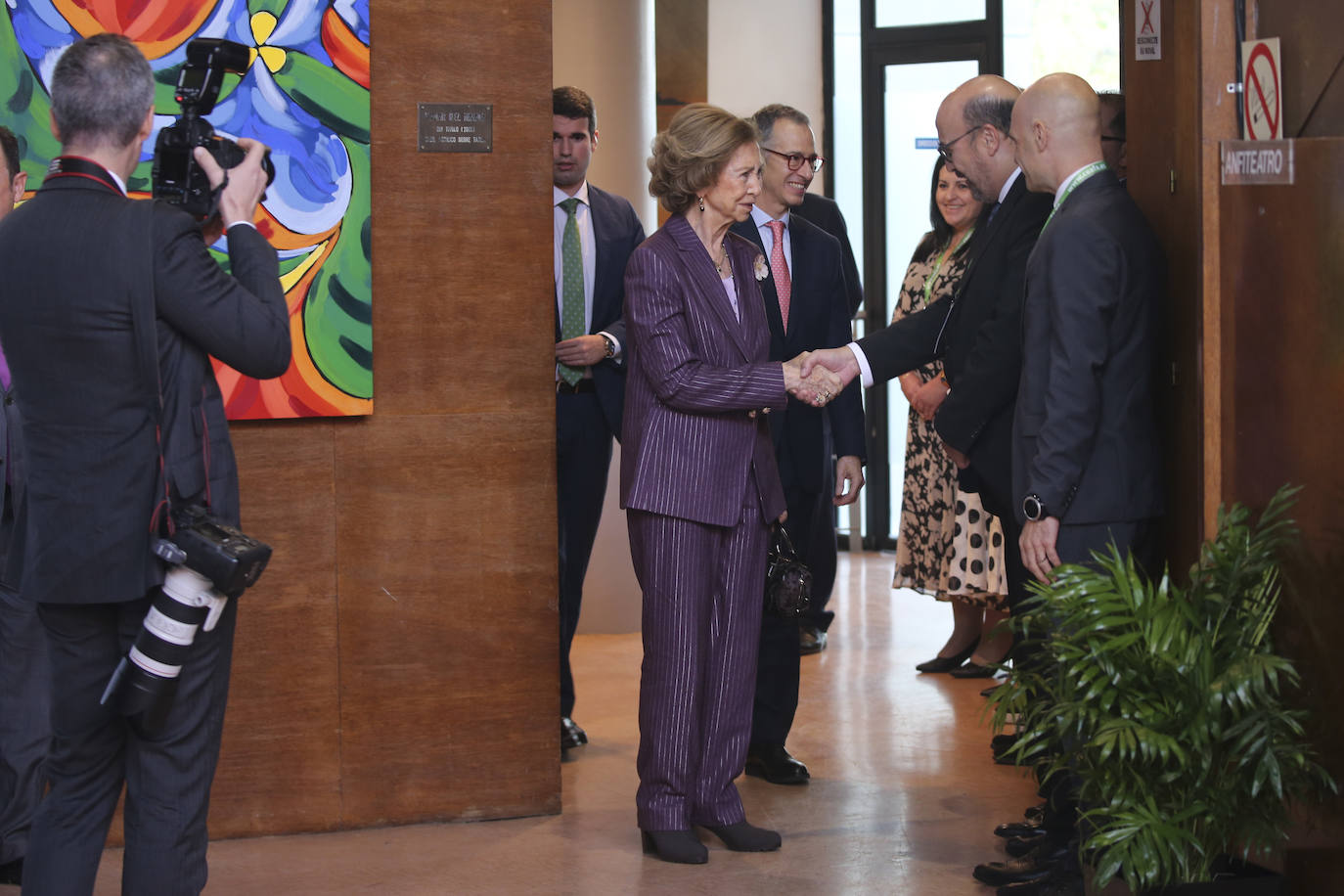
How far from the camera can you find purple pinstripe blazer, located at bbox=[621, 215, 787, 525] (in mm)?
3428

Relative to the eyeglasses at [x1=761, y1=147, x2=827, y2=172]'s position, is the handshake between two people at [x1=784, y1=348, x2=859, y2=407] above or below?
below

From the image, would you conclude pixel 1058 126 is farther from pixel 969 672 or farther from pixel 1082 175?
pixel 969 672

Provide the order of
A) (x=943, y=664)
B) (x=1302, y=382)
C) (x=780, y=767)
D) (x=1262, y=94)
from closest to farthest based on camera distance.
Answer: (x=1302, y=382) → (x=1262, y=94) → (x=780, y=767) → (x=943, y=664)

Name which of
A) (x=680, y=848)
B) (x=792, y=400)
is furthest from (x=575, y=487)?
(x=680, y=848)

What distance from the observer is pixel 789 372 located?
3496 millimetres

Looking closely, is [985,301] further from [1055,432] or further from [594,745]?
[594,745]

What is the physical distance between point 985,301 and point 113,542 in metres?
2.05

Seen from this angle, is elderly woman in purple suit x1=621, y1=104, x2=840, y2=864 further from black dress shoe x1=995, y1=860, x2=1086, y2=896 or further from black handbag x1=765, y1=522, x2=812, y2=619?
black dress shoe x1=995, y1=860, x2=1086, y2=896

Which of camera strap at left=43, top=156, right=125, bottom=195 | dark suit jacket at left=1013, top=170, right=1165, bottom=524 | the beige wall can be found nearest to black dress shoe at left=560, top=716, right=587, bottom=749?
dark suit jacket at left=1013, top=170, right=1165, bottom=524

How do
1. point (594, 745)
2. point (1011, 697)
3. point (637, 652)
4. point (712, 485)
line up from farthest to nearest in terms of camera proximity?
point (637, 652) < point (594, 745) < point (712, 485) < point (1011, 697)

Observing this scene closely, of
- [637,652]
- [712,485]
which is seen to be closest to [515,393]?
[712,485]

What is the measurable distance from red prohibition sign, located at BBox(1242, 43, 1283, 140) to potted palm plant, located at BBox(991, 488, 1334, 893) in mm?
731

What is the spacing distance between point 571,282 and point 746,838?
1.83 meters

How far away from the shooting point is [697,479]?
3461 millimetres
